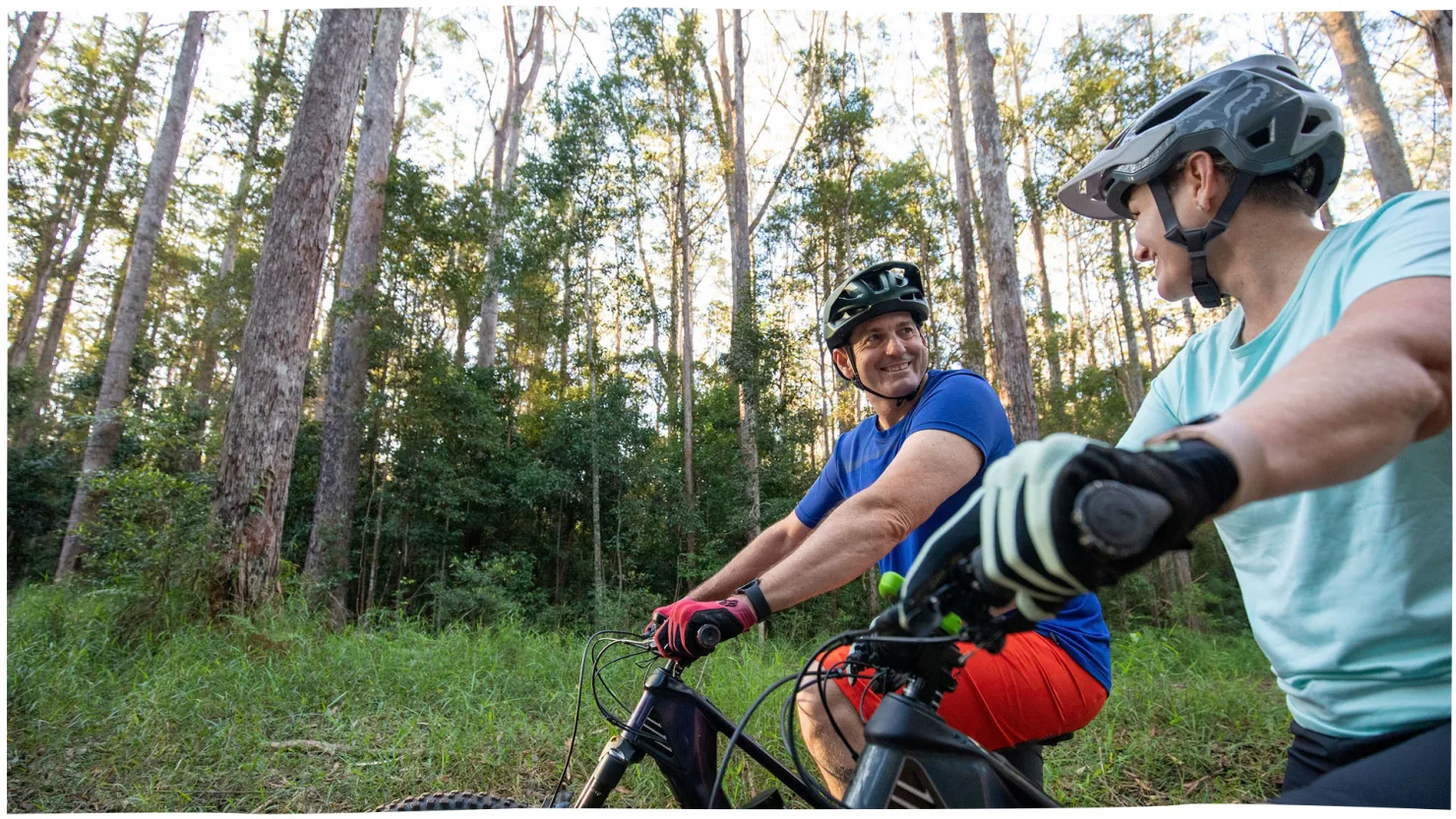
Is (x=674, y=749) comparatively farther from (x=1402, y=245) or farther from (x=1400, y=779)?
(x=1402, y=245)

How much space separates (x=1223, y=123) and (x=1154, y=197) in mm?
132

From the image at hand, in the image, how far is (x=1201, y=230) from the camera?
1024 mm

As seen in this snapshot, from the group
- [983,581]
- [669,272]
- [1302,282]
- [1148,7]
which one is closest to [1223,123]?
[1302,282]

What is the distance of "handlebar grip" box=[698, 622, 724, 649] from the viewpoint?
1.15 meters

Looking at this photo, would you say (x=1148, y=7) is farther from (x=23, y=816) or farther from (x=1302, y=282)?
(x=23, y=816)

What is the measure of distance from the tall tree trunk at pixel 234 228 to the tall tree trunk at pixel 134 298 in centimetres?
98

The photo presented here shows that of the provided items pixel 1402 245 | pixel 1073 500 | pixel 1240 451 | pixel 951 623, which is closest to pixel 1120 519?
pixel 1073 500

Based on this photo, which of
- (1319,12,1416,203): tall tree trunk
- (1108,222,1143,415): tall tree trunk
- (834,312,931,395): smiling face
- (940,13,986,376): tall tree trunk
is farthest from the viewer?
(1108,222,1143,415): tall tree trunk

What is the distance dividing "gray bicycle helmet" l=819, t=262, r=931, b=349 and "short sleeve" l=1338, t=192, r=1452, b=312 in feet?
3.11

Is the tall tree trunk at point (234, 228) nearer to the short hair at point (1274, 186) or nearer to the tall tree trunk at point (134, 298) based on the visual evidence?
the tall tree trunk at point (134, 298)

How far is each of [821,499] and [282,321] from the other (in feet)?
14.0

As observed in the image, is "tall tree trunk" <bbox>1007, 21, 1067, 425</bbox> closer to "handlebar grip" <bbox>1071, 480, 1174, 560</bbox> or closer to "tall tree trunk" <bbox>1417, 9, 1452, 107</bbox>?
"tall tree trunk" <bbox>1417, 9, 1452, 107</bbox>

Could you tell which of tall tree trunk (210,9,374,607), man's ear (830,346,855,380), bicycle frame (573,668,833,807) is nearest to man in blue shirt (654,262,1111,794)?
bicycle frame (573,668,833,807)

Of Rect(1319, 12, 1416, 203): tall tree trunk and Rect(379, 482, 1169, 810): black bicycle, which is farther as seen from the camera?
Rect(1319, 12, 1416, 203): tall tree trunk
